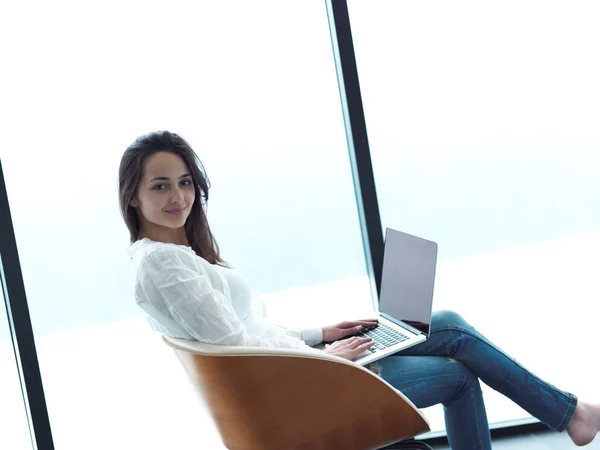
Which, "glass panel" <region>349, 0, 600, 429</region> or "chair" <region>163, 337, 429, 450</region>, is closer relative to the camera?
"chair" <region>163, 337, 429, 450</region>

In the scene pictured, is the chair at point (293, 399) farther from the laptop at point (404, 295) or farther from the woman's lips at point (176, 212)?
the woman's lips at point (176, 212)

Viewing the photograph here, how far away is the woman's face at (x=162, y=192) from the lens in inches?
77.5

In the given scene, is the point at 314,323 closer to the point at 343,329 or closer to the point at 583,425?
the point at 343,329

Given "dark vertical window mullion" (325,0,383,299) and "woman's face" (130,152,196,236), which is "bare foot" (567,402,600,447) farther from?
"woman's face" (130,152,196,236)

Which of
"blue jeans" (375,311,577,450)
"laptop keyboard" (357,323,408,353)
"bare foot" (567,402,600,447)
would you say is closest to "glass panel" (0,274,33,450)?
"laptop keyboard" (357,323,408,353)

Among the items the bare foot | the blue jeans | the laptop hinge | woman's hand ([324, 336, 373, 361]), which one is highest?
woman's hand ([324, 336, 373, 361])

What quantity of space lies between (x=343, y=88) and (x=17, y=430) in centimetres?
186

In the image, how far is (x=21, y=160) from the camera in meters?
2.86

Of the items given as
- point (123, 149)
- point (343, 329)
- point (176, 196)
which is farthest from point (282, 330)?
point (123, 149)

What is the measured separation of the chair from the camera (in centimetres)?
165

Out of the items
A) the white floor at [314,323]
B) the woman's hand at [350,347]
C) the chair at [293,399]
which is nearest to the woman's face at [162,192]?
the chair at [293,399]

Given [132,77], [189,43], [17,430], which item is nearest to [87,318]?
[17,430]

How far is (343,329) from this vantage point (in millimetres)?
2189

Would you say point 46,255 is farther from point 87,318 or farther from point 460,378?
point 460,378
